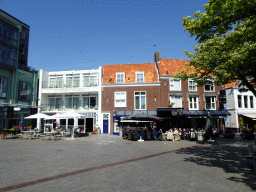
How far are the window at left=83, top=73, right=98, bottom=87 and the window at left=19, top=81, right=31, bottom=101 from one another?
8.91m

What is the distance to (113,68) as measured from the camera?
34062 mm

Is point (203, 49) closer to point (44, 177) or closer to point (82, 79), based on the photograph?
point (44, 177)

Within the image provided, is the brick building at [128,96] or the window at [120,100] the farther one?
the window at [120,100]

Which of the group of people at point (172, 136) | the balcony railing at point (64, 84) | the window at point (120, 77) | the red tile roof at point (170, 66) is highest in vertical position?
the red tile roof at point (170, 66)

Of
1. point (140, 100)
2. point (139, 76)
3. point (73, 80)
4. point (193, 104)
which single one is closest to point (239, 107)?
point (193, 104)

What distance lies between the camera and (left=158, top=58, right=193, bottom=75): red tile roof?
3207cm

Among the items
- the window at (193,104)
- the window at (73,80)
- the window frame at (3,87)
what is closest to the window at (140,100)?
the window at (193,104)

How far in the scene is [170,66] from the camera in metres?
33.5

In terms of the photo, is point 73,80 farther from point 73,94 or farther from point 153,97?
point 153,97

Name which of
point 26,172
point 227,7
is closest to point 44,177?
point 26,172

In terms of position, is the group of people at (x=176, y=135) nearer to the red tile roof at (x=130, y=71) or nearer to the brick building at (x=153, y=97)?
the brick building at (x=153, y=97)

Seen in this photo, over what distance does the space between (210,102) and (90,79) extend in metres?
20.0

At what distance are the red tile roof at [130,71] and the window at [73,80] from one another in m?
4.57

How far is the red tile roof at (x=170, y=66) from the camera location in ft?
105
